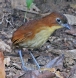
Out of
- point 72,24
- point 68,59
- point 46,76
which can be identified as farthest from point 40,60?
point 72,24

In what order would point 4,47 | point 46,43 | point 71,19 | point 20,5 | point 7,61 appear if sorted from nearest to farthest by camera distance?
point 7,61, point 4,47, point 46,43, point 71,19, point 20,5

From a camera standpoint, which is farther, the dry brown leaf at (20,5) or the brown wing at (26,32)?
the dry brown leaf at (20,5)

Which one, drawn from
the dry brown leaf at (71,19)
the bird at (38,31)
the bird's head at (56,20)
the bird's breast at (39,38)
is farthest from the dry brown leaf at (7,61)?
the dry brown leaf at (71,19)

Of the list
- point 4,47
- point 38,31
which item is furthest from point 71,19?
point 38,31

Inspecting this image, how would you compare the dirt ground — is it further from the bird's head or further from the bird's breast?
the bird's head

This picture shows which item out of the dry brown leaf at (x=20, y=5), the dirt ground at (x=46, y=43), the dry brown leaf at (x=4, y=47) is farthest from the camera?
the dry brown leaf at (x=20, y=5)

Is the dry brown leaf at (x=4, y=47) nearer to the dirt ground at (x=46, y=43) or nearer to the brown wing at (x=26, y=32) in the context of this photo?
the dirt ground at (x=46, y=43)

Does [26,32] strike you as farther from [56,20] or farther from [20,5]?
[20,5]
